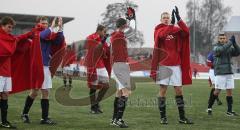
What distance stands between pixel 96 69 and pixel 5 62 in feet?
15.1

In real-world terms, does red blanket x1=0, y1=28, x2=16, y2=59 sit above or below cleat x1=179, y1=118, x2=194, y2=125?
above

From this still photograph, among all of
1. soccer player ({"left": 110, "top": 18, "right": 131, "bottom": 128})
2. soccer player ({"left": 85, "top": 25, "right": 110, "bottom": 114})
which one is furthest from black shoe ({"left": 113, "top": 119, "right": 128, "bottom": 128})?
soccer player ({"left": 85, "top": 25, "right": 110, "bottom": 114})

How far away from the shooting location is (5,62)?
9922 millimetres

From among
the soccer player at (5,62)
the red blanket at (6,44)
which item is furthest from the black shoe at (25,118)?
the red blanket at (6,44)

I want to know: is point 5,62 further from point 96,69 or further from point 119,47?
point 96,69

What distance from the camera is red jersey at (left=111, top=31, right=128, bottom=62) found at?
1054cm

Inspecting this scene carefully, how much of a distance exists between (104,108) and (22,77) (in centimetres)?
449

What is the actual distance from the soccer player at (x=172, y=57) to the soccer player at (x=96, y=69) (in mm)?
2948

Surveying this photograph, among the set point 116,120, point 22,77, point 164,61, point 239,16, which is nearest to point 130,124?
→ point 116,120

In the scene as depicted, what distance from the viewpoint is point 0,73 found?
973cm

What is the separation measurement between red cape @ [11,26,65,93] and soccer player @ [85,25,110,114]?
2882mm

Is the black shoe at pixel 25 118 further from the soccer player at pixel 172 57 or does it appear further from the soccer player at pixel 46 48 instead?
the soccer player at pixel 172 57

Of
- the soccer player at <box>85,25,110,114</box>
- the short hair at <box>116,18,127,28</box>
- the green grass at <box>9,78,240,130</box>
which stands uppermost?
the short hair at <box>116,18,127,28</box>

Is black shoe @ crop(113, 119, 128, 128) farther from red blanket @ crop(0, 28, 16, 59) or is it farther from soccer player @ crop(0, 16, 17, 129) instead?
red blanket @ crop(0, 28, 16, 59)
